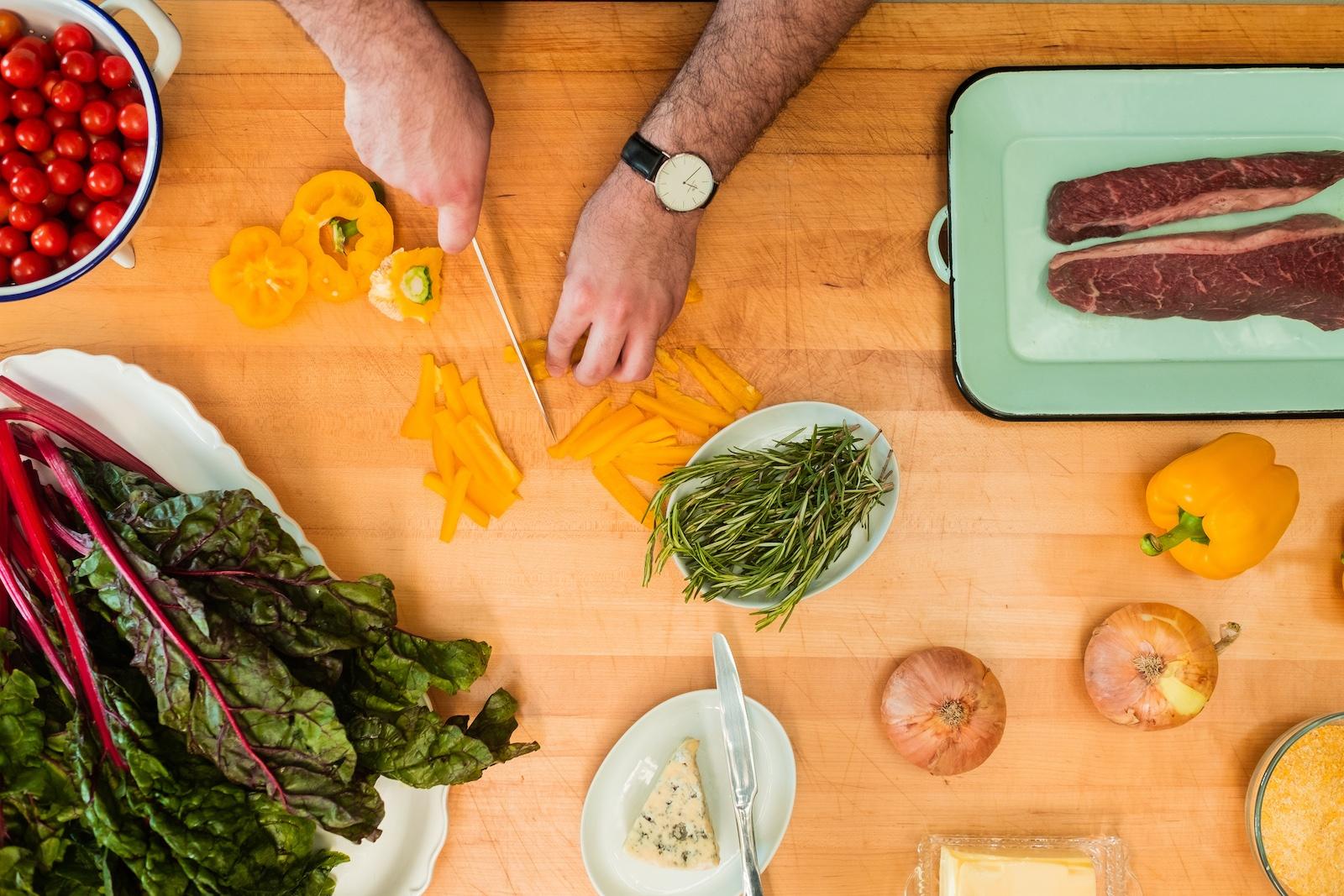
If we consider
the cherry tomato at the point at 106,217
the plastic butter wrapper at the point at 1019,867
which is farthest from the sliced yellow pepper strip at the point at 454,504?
the plastic butter wrapper at the point at 1019,867

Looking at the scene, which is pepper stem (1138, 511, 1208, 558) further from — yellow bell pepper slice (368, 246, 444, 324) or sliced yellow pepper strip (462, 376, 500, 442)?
yellow bell pepper slice (368, 246, 444, 324)

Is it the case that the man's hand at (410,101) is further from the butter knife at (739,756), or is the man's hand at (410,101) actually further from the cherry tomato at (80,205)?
the butter knife at (739,756)

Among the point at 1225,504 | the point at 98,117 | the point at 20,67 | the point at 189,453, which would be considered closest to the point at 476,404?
the point at 189,453

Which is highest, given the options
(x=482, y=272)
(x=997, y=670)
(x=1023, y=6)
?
(x=1023, y=6)

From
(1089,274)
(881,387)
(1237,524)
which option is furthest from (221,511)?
(1237,524)

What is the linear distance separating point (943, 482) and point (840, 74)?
0.63m

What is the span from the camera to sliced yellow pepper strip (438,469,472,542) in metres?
1.32

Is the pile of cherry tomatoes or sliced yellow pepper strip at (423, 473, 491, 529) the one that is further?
sliced yellow pepper strip at (423, 473, 491, 529)

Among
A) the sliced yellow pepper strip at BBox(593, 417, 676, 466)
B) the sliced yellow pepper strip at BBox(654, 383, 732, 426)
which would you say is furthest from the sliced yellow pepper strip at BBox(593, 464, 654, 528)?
the sliced yellow pepper strip at BBox(654, 383, 732, 426)

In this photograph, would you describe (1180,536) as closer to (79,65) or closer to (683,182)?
(683,182)

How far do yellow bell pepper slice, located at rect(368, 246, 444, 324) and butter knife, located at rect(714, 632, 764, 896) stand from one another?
0.65 m

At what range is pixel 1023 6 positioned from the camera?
4.46 ft

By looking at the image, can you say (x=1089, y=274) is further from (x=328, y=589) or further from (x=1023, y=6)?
(x=328, y=589)

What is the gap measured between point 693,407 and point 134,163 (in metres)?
0.84
